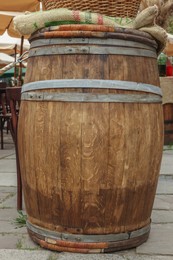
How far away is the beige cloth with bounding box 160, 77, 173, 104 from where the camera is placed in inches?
295

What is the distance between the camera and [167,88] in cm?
758

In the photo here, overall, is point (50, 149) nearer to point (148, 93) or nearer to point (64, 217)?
point (64, 217)

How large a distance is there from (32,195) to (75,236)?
353mm

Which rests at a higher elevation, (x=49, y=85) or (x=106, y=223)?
(x=49, y=85)

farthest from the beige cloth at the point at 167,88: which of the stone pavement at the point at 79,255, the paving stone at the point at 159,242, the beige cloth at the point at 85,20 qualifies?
the beige cloth at the point at 85,20

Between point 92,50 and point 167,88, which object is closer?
point 92,50

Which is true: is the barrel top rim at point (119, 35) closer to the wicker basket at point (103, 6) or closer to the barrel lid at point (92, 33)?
the barrel lid at point (92, 33)

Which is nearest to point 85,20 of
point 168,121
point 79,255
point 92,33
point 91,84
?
point 92,33

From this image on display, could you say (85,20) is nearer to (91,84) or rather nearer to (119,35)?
(119,35)

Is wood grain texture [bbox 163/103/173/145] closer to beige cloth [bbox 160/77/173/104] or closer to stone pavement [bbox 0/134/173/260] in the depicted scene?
beige cloth [bbox 160/77/173/104]

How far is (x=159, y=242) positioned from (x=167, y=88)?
16.4 ft

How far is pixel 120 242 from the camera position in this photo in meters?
2.65

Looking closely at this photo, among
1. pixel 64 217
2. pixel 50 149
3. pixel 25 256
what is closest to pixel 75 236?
pixel 64 217

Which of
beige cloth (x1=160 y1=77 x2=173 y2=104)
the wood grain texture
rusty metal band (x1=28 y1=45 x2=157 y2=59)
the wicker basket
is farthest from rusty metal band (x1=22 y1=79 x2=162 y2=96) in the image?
the wood grain texture
